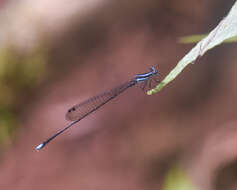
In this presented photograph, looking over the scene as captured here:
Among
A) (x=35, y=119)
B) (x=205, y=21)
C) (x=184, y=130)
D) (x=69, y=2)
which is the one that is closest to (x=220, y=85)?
(x=184, y=130)

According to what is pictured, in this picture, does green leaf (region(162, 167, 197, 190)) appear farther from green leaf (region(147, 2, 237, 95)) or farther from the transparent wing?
green leaf (region(147, 2, 237, 95))

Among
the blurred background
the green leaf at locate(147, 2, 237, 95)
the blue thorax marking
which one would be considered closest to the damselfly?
the blue thorax marking

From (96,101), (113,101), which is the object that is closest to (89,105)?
(96,101)

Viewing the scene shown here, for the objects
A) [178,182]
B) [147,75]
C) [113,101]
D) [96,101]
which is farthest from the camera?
[113,101]

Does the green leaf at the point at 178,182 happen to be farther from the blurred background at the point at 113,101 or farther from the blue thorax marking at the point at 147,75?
the blue thorax marking at the point at 147,75

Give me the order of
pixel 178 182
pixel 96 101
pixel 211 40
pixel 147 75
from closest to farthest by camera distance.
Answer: pixel 211 40 < pixel 147 75 < pixel 96 101 < pixel 178 182

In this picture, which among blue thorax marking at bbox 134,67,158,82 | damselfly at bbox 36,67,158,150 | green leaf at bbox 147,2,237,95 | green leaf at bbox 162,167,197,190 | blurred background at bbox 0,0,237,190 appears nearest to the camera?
green leaf at bbox 147,2,237,95

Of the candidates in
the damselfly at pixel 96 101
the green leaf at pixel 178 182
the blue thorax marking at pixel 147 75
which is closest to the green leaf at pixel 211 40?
the blue thorax marking at pixel 147 75

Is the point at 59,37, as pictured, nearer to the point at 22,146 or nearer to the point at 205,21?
the point at 22,146

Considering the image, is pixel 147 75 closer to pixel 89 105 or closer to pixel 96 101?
pixel 96 101
